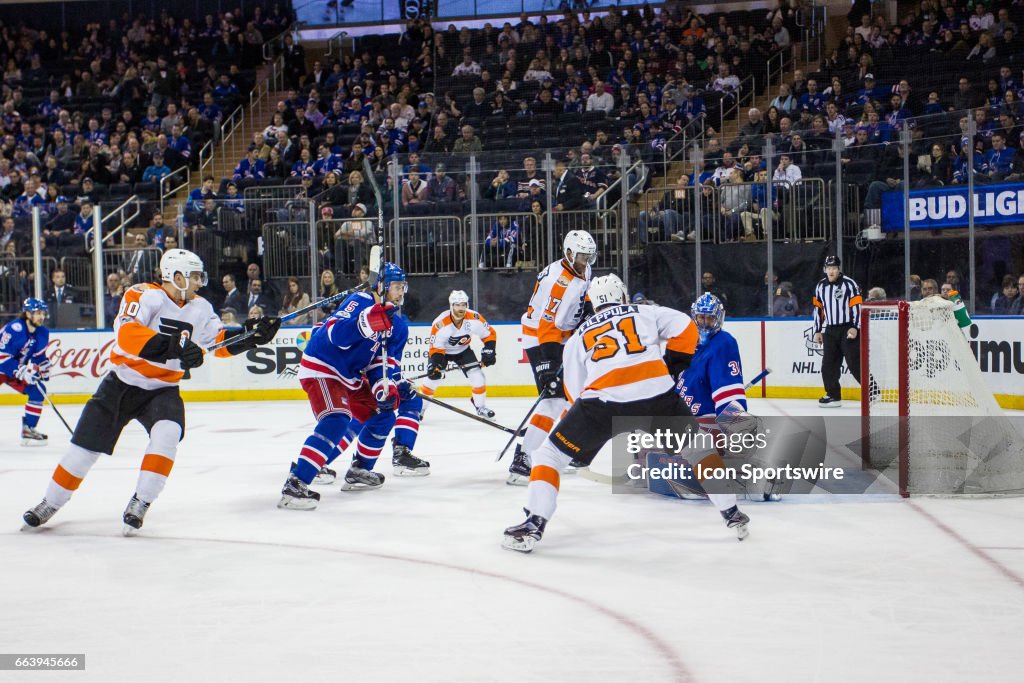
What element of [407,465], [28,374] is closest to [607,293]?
[407,465]

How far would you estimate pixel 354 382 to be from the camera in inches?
244

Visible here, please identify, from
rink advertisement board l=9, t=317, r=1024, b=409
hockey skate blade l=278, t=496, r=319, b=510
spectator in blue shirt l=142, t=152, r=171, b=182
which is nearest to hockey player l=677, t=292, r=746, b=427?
hockey skate blade l=278, t=496, r=319, b=510

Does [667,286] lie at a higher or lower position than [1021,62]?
lower

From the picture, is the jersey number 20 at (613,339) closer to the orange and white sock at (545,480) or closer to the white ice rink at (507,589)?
the orange and white sock at (545,480)

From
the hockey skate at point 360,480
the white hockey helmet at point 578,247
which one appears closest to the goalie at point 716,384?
the white hockey helmet at point 578,247

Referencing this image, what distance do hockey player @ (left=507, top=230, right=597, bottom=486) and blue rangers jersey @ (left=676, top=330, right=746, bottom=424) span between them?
904 mm

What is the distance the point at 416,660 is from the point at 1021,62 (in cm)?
1233

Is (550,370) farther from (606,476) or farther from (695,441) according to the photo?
(695,441)

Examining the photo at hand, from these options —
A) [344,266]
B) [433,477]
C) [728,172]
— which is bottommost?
[433,477]

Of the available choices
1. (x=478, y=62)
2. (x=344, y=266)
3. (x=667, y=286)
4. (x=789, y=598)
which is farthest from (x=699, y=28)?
(x=789, y=598)

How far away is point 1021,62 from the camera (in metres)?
13.0

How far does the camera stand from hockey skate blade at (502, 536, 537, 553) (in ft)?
15.2

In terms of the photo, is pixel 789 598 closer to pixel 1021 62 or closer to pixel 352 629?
pixel 352 629

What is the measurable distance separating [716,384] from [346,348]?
2.03 meters
